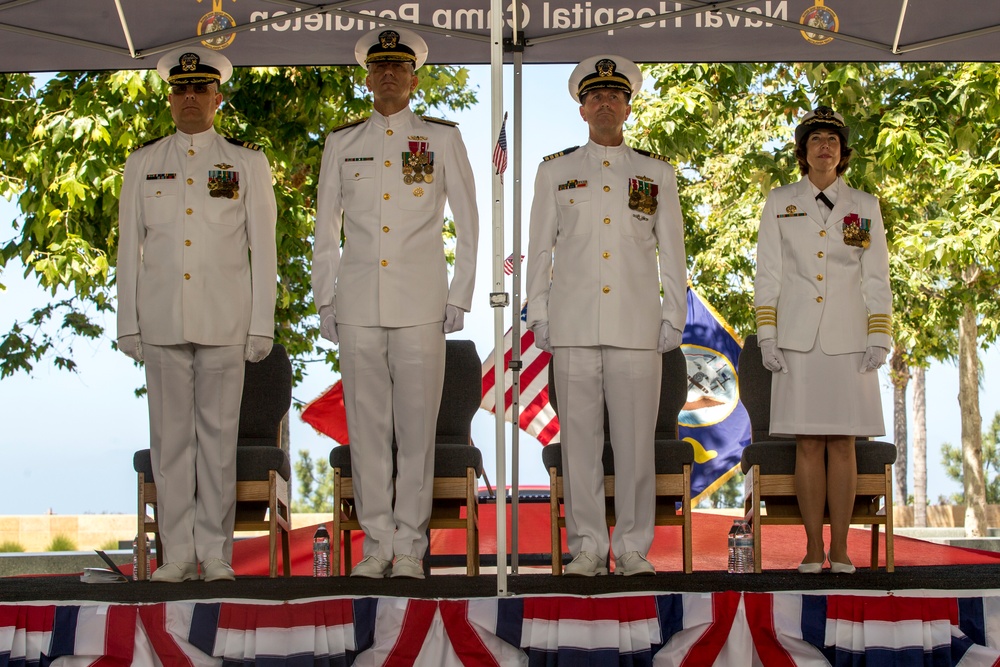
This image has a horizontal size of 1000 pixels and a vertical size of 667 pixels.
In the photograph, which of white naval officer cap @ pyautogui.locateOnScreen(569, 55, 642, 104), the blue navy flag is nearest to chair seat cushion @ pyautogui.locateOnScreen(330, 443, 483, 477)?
white naval officer cap @ pyautogui.locateOnScreen(569, 55, 642, 104)

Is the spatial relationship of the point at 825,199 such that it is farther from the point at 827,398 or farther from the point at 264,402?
the point at 264,402

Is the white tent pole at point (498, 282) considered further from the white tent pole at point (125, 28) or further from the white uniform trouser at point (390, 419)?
the white tent pole at point (125, 28)

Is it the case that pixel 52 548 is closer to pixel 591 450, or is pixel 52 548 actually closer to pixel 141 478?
pixel 141 478

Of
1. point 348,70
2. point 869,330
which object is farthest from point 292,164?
point 869,330

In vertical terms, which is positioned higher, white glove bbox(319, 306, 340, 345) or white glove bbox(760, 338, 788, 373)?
white glove bbox(319, 306, 340, 345)

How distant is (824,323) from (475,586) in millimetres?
2194

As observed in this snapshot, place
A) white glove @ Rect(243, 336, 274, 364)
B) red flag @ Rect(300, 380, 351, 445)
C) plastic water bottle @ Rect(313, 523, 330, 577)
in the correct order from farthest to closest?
red flag @ Rect(300, 380, 351, 445) < plastic water bottle @ Rect(313, 523, 330, 577) < white glove @ Rect(243, 336, 274, 364)

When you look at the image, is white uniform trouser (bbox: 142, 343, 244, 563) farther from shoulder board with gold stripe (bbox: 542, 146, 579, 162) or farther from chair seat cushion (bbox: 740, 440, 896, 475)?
chair seat cushion (bbox: 740, 440, 896, 475)

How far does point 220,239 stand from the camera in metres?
5.92

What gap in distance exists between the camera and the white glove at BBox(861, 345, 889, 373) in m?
5.91

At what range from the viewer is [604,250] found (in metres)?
5.87

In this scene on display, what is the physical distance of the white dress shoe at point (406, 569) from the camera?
212 inches

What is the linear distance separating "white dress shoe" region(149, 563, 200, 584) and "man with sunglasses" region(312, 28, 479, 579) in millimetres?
773

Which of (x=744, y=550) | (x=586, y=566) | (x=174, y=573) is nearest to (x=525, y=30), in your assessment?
(x=586, y=566)
